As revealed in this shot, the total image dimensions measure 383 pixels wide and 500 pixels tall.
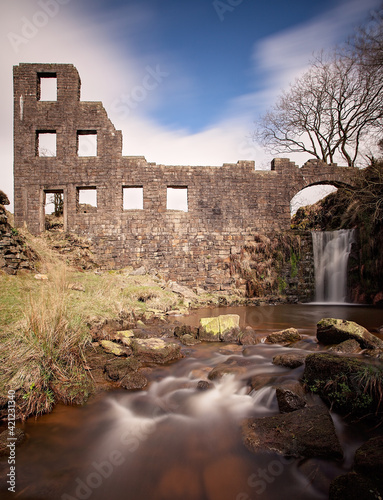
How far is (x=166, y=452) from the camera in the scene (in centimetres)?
276

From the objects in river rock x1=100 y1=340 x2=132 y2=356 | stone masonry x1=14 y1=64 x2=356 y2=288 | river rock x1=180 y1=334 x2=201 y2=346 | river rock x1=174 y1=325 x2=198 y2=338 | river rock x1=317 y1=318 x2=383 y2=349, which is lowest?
river rock x1=180 y1=334 x2=201 y2=346

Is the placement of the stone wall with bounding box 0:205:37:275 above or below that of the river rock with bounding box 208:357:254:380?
above

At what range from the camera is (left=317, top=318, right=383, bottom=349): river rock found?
4.81m

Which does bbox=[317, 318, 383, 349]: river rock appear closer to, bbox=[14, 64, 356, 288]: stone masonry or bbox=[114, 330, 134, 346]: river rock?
bbox=[114, 330, 134, 346]: river rock

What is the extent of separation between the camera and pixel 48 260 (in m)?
10.3

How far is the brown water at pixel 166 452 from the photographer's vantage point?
228 centimetres

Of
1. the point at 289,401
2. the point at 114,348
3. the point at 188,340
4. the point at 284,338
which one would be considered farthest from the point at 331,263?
the point at 114,348

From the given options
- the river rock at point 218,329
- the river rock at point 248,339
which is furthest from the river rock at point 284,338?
the river rock at point 218,329

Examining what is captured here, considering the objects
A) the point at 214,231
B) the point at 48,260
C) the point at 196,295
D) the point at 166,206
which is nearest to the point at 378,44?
the point at 214,231

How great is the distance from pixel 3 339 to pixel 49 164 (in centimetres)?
1239

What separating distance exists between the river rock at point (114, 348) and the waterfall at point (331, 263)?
11.3 meters

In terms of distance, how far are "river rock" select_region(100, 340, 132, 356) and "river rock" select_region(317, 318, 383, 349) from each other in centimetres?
379

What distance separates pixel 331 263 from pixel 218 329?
30.8 ft

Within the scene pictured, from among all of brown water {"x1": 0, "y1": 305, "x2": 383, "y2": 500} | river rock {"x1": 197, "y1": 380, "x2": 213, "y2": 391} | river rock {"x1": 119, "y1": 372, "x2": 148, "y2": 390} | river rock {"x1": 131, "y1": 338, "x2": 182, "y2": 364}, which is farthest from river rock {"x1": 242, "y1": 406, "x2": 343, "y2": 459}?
river rock {"x1": 131, "y1": 338, "x2": 182, "y2": 364}
